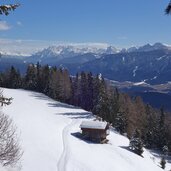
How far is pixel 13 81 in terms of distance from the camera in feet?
471

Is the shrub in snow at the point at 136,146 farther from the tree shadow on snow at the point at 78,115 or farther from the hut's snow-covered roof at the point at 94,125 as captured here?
the tree shadow on snow at the point at 78,115

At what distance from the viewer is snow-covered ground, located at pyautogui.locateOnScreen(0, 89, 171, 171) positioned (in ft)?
162

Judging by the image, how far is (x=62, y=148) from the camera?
190 feet

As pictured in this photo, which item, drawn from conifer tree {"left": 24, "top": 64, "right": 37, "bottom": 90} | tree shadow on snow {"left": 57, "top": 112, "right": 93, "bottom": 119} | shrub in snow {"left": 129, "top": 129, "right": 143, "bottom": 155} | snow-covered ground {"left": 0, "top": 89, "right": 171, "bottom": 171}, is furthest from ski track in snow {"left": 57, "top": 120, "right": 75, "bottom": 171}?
conifer tree {"left": 24, "top": 64, "right": 37, "bottom": 90}

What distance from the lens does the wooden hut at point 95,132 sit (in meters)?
71.6

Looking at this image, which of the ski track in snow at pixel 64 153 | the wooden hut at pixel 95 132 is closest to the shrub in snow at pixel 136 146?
the wooden hut at pixel 95 132

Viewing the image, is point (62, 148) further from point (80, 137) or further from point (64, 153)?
point (80, 137)

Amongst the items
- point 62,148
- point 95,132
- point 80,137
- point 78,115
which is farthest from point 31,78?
point 62,148

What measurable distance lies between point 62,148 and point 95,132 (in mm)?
15562

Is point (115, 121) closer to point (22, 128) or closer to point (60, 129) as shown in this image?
point (60, 129)

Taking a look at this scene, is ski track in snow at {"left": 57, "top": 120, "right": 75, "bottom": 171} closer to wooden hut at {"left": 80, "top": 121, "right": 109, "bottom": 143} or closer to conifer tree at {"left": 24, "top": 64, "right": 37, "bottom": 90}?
wooden hut at {"left": 80, "top": 121, "right": 109, "bottom": 143}

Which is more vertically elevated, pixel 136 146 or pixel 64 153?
pixel 64 153

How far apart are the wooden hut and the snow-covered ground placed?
205 centimetres

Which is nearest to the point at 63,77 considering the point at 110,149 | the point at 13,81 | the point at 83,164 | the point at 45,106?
the point at 13,81
